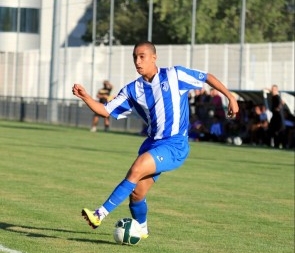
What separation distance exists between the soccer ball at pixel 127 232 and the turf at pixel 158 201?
9 cm

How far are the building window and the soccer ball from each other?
3703 centimetres

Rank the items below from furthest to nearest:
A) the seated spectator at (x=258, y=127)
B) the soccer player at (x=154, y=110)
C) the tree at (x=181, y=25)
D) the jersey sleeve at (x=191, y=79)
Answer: the tree at (x=181, y=25) → the seated spectator at (x=258, y=127) → the jersey sleeve at (x=191, y=79) → the soccer player at (x=154, y=110)

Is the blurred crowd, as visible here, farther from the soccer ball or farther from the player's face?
the player's face

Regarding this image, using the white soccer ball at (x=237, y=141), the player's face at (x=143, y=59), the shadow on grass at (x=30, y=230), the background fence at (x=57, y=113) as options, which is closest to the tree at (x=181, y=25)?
the background fence at (x=57, y=113)

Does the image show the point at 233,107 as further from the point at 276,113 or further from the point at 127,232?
the point at 276,113

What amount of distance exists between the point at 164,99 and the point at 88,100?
0.72 m

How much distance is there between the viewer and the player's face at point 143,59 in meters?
10.4

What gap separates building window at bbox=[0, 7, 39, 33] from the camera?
48438 mm

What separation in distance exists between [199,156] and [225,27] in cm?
4823

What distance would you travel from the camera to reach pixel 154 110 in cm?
1059

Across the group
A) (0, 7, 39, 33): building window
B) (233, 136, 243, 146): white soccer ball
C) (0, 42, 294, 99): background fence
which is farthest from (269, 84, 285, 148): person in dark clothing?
(0, 7, 39, 33): building window

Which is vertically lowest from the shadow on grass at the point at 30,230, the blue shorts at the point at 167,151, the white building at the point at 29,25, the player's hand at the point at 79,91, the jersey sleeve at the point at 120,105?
the shadow on grass at the point at 30,230

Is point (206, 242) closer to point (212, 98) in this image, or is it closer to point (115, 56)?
point (212, 98)

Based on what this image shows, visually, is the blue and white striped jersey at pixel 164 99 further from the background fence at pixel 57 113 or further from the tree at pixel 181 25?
the tree at pixel 181 25
